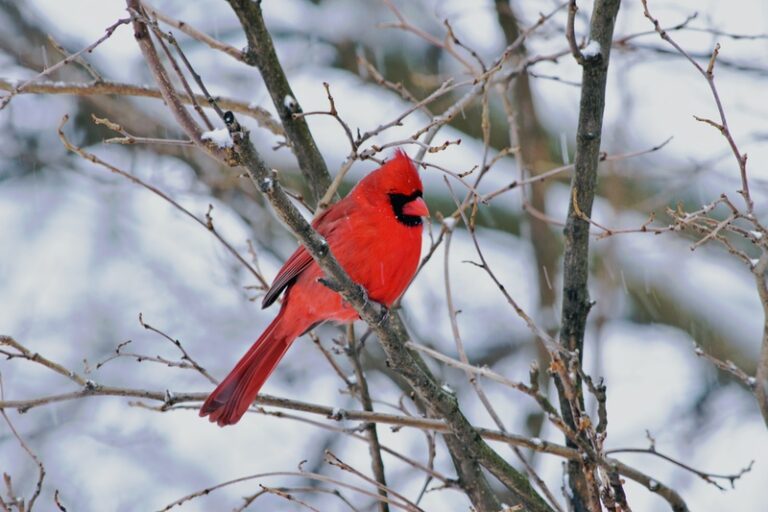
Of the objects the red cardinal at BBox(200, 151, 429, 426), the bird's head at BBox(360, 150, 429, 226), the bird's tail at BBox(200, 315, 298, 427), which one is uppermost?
the bird's head at BBox(360, 150, 429, 226)

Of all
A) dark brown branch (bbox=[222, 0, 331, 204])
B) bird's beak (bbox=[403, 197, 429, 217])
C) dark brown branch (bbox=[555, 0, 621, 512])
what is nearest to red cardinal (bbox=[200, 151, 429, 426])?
bird's beak (bbox=[403, 197, 429, 217])

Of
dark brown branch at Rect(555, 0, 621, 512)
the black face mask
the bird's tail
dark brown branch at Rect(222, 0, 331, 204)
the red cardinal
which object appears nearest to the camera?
dark brown branch at Rect(222, 0, 331, 204)

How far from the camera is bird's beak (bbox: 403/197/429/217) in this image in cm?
339

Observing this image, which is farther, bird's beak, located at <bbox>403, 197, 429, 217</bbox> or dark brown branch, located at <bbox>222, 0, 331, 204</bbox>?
bird's beak, located at <bbox>403, 197, 429, 217</bbox>

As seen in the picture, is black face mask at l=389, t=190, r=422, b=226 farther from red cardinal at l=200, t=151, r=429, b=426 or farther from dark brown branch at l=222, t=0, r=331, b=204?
dark brown branch at l=222, t=0, r=331, b=204

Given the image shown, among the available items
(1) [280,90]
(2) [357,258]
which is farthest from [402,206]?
(1) [280,90]

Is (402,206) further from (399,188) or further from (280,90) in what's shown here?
(280,90)

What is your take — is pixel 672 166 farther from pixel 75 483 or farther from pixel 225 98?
pixel 75 483

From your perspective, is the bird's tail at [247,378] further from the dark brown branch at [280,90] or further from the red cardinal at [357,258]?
the dark brown branch at [280,90]

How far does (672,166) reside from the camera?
5.20 m

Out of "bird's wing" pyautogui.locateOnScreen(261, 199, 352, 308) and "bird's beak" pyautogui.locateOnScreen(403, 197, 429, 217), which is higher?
"bird's beak" pyautogui.locateOnScreen(403, 197, 429, 217)

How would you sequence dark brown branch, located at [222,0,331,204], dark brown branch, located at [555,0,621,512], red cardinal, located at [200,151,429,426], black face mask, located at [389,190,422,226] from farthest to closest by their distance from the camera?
black face mask, located at [389,190,422,226]
red cardinal, located at [200,151,429,426]
dark brown branch, located at [555,0,621,512]
dark brown branch, located at [222,0,331,204]

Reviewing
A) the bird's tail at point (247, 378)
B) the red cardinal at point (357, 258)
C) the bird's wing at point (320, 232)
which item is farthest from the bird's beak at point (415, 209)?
the bird's tail at point (247, 378)

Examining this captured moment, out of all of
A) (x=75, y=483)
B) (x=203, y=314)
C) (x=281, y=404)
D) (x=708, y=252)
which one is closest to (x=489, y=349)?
(x=708, y=252)
